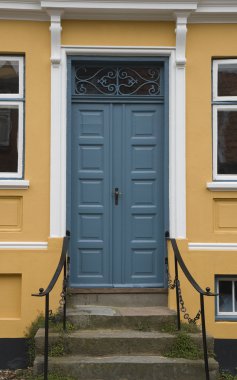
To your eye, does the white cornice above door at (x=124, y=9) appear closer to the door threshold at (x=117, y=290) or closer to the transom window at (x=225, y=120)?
the transom window at (x=225, y=120)

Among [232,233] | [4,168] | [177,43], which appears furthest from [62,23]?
[232,233]

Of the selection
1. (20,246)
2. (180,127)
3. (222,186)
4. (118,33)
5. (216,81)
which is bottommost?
(20,246)

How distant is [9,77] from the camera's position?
24.4ft

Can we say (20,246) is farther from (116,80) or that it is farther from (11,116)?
(116,80)

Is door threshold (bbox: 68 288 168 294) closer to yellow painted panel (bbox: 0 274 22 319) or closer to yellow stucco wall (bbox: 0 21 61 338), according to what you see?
yellow stucco wall (bbox: 0 21 61 338)

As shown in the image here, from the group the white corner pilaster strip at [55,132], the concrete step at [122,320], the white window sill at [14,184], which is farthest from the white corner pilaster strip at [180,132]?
the white window sill at [14,184]

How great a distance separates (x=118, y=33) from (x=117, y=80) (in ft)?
1.98

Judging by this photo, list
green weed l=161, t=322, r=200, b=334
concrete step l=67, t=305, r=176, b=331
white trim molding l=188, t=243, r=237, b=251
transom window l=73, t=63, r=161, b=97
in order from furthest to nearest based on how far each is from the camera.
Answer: transom window l=73, t=63, r=161, b=97, white trim molding l=188, t=243, r=237, b=251, concrete step l=67, t=305, r=176, b=331, green weed l=161, t=322, r=200, b=334

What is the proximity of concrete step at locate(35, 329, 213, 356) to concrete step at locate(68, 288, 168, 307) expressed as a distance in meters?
0.80

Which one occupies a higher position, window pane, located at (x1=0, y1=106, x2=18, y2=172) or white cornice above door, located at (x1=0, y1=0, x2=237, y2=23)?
white cornice above door, located at (x1=0, y1=0, x2=237, y2=23)

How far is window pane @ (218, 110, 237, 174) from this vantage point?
24.7ft

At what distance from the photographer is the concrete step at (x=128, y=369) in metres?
6.08

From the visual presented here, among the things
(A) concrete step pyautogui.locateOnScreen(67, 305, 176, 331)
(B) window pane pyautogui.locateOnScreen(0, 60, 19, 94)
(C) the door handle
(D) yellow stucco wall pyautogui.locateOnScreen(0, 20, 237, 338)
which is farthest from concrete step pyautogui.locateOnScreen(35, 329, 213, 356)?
(B) window pane pyautogui.locateOnScreen(0, 60, 19, 94)

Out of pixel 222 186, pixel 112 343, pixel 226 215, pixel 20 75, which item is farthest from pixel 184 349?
pixel 20 75
